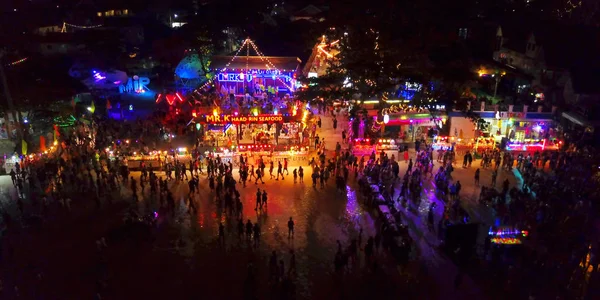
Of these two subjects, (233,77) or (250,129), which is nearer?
(250,129)

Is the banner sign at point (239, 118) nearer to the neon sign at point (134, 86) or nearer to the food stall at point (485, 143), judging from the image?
the food stall at point (485, 143)

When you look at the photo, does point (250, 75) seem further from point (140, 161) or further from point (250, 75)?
point (140, 161)

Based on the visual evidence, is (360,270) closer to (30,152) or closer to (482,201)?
(482,201)

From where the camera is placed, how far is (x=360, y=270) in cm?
1639

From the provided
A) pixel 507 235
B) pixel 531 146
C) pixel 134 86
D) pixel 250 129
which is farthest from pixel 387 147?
pixel 134 86

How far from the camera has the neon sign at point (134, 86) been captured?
44219 mm

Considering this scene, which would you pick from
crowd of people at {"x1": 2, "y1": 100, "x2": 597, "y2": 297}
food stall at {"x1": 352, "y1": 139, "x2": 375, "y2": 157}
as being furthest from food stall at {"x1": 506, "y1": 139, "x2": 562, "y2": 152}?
food stall at {"x1": 352, "y1": 139, "x2": 375, "y2": 157}

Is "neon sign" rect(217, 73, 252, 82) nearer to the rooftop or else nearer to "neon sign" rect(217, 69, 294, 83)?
"neon sign" rect(217, 69, 294, 83)

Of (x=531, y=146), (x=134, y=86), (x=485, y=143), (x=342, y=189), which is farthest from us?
(x=134, y=86)

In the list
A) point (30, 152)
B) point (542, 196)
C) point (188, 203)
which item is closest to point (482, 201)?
point (542, 196)

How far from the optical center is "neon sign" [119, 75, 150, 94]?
145 ft

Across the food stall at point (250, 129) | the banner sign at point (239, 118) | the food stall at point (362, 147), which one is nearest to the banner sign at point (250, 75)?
the food stall at point (250, 129)

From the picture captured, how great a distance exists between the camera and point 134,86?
44.5 meters

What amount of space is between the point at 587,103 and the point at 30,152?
3799 cm
